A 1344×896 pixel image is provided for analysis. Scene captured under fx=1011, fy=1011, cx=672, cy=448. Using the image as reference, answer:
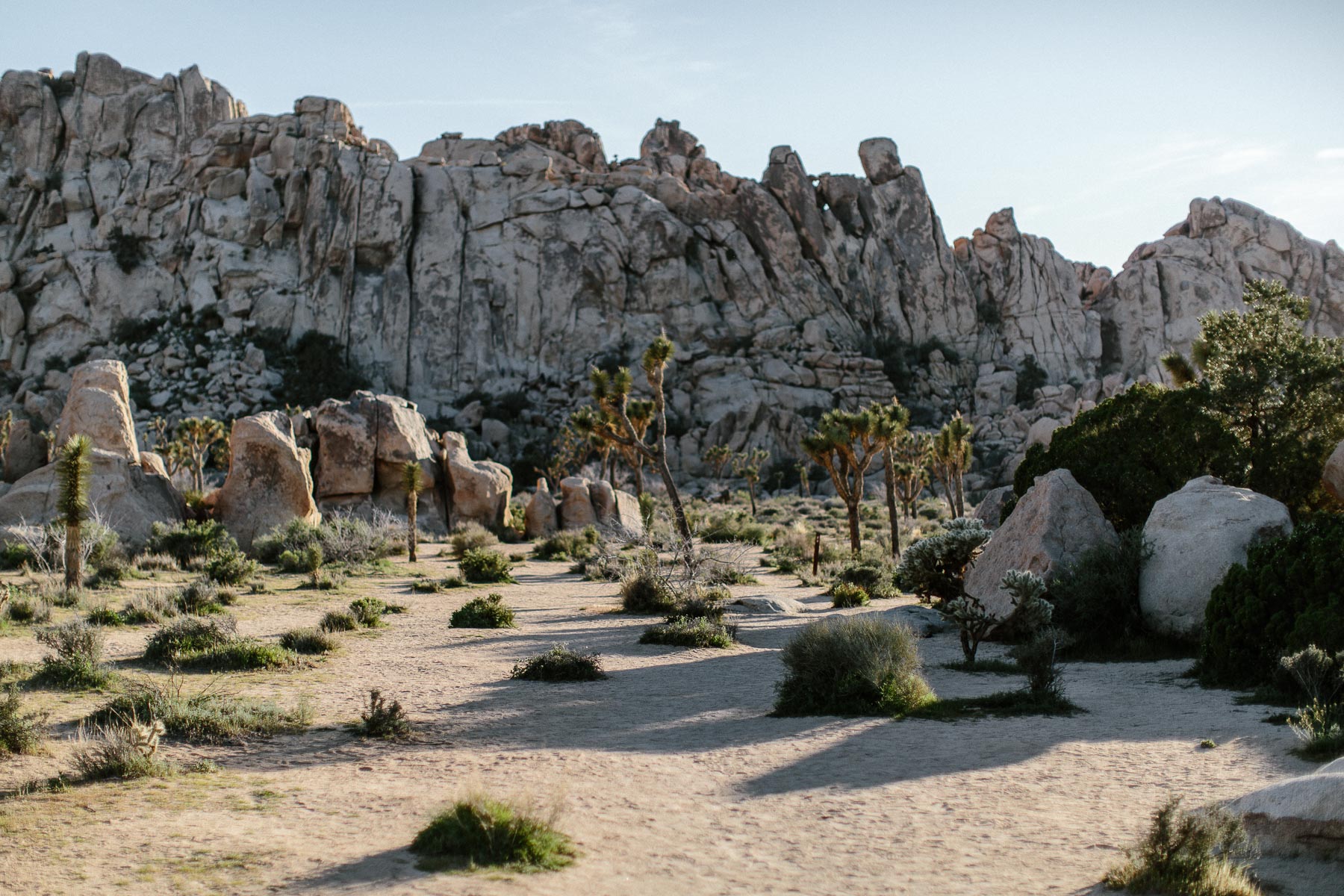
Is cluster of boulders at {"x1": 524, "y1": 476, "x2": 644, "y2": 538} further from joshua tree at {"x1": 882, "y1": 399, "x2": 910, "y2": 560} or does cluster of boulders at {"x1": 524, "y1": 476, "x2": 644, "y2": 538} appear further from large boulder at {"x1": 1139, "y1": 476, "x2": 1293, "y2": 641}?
large boulder at {"x1": 1139, "y1": 476, "x2": 1293, "y2": 641}

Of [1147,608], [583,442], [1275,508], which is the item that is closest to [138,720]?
[1147,608]

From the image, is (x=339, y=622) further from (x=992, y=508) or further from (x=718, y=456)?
(x=718, y=456)

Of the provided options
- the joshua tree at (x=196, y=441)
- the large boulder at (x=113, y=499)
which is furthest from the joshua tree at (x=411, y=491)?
the joshua tree at (x=196, y=441)

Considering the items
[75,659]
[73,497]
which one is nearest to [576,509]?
[73,497]

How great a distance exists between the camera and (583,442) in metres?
67.6

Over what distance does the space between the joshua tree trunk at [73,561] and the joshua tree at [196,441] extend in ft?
85.8

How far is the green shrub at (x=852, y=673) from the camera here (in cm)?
1101

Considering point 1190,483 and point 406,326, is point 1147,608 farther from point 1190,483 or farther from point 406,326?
point 406,326

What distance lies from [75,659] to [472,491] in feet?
102

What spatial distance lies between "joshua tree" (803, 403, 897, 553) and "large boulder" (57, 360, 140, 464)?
20045 mm

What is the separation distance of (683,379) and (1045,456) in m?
62.0

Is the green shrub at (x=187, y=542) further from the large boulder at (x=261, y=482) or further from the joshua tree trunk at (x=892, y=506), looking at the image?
the joshua tree trunk at (x=892, y=506)

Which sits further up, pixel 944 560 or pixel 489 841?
pixel 944 560

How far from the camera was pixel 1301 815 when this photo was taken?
6055 mm
